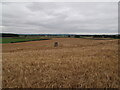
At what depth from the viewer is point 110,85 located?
2406 mm

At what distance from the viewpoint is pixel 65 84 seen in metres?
2.50

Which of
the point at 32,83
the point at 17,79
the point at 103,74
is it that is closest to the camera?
the point at 32,83

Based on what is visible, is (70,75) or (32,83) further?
(70,75)

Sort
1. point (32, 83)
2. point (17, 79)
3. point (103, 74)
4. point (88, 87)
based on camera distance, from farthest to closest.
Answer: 1. point (103, 74)
2. point (17, 79)
3. point (32, 83)
4. point (88, 87)

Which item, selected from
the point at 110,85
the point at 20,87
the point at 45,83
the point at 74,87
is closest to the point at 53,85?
the point at 45,83

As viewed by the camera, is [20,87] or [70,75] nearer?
[20,87]

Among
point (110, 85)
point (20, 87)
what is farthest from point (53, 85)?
point (110, 85)

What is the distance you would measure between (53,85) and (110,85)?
5.97ft

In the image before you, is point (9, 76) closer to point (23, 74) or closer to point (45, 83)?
point (23, 74)

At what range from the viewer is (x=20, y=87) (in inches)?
94.2

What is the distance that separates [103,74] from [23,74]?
3.21 m

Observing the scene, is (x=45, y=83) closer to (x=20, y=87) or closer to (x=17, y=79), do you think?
(x=20, y=87)

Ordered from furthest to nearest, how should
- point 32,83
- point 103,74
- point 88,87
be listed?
point 103,74, point 32,83, point 88,87

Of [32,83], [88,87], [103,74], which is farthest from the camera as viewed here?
[103,74]
